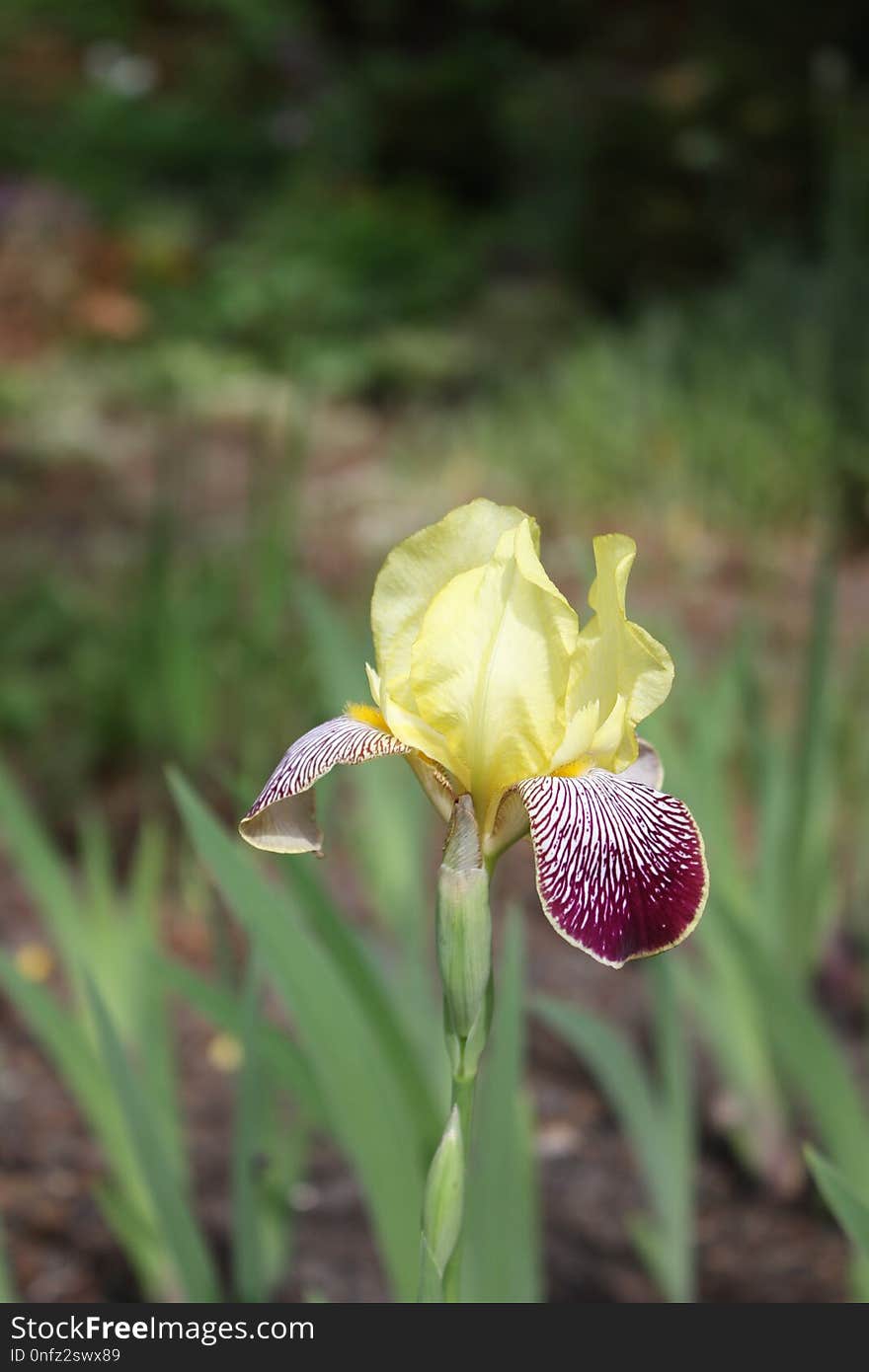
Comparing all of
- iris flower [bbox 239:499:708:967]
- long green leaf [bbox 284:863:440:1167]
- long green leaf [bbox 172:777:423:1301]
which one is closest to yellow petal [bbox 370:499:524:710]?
iris flower [bbox 239:499:708:967]

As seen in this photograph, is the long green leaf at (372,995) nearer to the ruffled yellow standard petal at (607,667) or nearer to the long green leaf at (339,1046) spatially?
the long green leaf at (339,1046)

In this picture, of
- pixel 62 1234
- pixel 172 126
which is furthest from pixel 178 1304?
pixel 172 126

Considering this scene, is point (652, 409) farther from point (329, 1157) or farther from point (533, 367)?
point (329, 1157)

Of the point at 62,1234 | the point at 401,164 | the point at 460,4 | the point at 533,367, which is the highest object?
the point at 460,4

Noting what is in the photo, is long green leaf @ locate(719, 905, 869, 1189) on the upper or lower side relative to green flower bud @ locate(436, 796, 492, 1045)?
lower

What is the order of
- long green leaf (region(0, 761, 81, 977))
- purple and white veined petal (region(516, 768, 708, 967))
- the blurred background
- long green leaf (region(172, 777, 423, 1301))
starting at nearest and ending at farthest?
1. purple and white veined petal (region(516, 768, 708, 967))
2. long green leaf (region(172, 777, 423, 1301))
3. long green leaf (region(0, 761, 81, 977))
4. the blurred background

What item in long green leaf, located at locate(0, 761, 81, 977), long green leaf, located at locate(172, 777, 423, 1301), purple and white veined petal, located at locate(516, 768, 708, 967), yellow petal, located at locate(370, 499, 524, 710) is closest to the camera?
purple and white veined petal, located at locate(516, 768, 708, 967)

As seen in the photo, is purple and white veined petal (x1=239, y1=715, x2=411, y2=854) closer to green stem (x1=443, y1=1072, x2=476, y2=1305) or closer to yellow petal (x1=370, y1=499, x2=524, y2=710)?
yellow petal (x1=370, y1=499, x2=524, y2=710)
